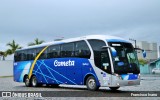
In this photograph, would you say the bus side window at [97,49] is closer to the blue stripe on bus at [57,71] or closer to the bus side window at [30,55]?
the blue stripe on bus at [57,71]

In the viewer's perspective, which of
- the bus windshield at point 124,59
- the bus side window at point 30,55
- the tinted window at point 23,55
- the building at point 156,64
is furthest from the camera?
the building at point 156,64

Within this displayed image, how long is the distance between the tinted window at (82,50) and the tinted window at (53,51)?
2.48 m

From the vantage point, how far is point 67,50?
2084 cm

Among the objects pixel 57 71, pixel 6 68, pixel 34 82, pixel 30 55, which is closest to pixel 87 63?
pixel 57 71

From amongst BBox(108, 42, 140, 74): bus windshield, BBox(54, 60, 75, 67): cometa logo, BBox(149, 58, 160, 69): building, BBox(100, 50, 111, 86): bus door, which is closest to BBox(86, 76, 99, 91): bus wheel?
BBox(100, 50, 111, 86): bus door

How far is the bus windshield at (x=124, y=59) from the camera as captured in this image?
17.0 m

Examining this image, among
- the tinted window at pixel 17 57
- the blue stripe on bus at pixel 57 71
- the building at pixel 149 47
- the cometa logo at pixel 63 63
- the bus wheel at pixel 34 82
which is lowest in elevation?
the bus wheel at pixel 34 82

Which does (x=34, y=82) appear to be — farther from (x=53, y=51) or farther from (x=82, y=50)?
(x=82, y=50)

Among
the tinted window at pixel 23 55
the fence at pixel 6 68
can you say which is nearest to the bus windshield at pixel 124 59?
the tinted window at pixel 23 55

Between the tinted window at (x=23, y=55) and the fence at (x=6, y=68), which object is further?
the fence at (x=6, y=68)

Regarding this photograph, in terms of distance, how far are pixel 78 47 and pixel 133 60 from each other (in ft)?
13.0

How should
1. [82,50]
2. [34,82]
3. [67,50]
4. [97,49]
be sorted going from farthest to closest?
[34,82], [67,50], [82,50], [97,49]

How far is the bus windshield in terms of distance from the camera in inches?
669

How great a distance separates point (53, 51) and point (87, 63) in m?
4.62
